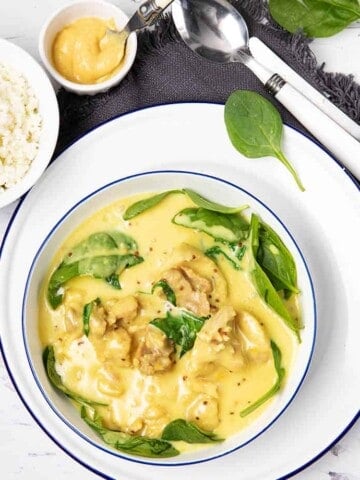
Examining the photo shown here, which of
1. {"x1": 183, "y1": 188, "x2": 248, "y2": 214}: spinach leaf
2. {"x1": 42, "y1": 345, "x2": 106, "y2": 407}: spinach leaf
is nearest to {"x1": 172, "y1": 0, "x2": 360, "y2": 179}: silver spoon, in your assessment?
{"x1": 183, "y1": 188, "x2": 248, "y2": 214}: spinach leaf

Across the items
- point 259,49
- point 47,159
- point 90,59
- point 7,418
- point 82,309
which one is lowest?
point 7,418

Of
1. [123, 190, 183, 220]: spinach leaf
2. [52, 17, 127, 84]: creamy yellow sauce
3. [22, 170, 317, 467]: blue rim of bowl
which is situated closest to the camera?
[22, 170, 317, 467]: blue rim of bowl

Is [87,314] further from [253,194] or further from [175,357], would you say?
[253,194]

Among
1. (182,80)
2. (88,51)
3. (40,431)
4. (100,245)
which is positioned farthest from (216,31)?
(40,431)

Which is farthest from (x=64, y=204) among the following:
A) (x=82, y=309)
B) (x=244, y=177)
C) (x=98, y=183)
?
(x=244, y=177)

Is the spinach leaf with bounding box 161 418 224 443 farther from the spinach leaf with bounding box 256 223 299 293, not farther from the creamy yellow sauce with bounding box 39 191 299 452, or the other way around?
the spinach leaf with bounding box 256 223 299 293

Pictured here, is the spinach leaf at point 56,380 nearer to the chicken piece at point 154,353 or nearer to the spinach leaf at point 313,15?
the chicken piece at point 154,353

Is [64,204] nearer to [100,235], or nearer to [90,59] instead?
[100,235]
